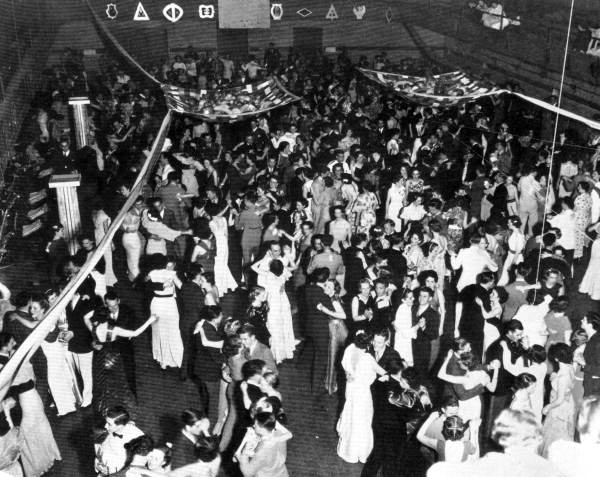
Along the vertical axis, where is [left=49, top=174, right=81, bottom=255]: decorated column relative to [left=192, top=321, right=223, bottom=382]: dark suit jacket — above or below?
above

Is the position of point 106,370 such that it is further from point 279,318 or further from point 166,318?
point 279,318

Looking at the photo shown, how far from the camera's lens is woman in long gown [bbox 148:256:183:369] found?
7113mm

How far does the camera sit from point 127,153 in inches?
460

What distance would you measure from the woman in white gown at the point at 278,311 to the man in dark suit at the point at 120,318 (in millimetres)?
1475

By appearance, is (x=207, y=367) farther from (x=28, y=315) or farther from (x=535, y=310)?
(x=535, y=310)

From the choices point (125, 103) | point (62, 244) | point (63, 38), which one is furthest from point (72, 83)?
point (62, 244)

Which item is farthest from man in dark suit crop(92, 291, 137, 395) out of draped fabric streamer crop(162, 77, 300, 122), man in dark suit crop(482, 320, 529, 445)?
draped fabric streamer crop(162, 77, 300, 122)

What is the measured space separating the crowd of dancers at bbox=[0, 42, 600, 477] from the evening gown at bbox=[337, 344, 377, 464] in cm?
2

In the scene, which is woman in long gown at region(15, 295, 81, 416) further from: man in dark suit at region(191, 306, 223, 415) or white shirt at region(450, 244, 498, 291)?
white shirt at region(450, 244, 498, 291)

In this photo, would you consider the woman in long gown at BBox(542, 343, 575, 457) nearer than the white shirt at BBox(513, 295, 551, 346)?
Yes

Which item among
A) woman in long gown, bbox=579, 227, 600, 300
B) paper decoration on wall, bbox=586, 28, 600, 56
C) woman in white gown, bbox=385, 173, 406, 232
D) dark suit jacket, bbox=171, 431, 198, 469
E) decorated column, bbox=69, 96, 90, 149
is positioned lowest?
dark suit jacket, bbox=171, 431, 198, 469

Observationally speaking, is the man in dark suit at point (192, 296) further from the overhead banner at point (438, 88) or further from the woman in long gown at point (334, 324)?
the overhead banner at point (438, 88)

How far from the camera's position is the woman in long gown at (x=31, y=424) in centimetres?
569

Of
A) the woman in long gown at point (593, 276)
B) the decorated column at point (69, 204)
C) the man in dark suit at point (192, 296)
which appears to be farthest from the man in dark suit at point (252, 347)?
the woman in long gown at point (593, 276)
